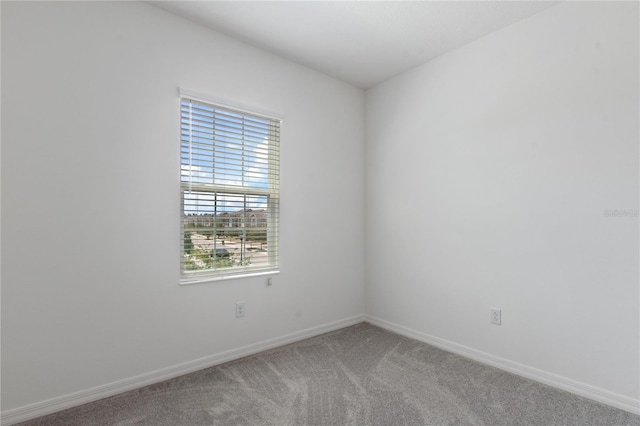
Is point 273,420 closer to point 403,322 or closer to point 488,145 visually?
point 403,322

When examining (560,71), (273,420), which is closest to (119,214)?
(273,420)

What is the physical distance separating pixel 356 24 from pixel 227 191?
1.61 meters

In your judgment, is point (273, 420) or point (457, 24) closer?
point (273, 420)

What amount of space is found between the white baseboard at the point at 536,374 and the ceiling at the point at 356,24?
2.51 metres

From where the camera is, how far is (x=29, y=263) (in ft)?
6.08

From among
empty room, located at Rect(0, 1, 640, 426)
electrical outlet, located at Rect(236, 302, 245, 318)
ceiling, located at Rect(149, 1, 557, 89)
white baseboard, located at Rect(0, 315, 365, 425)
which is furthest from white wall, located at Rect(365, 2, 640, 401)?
electrical outlet, located at Rect(236, 302, 245, 318)

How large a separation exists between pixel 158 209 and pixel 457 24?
256 centimetres

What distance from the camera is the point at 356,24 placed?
2.47 m

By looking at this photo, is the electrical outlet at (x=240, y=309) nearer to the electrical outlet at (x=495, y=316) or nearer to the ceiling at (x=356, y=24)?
the electrical outlet at (x=495, y=316)

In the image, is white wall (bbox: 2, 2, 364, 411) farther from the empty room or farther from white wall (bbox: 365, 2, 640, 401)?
white wall (bbox: 365, 2, 640, 401)

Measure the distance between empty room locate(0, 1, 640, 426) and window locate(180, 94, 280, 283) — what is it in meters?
0.02

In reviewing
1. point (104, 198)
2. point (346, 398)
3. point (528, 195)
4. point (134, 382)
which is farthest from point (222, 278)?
point (528, 195)

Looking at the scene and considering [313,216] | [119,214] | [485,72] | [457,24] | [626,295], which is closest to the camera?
[626,295]

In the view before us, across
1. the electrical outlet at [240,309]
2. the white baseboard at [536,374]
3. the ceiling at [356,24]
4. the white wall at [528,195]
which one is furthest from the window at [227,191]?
the white baseboard at [536,374]
